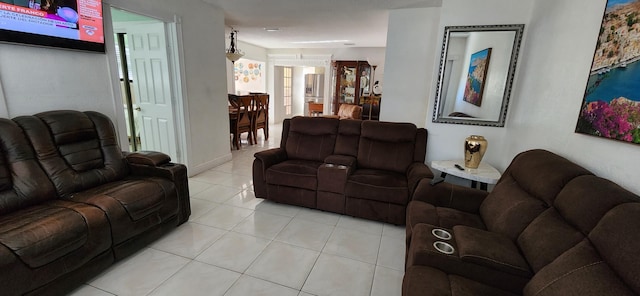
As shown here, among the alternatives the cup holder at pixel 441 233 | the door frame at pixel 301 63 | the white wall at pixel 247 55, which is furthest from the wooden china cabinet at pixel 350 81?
the cup holder at pixel 441 233

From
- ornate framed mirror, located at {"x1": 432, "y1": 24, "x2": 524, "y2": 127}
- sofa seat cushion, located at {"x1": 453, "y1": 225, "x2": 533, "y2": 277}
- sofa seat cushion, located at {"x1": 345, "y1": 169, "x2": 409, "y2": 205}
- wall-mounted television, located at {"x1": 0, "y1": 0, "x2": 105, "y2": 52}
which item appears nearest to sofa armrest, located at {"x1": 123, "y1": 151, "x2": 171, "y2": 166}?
wall-mounted television, located at {"x1": 0, "y1": 0, "x2": 105, "y2": 52}

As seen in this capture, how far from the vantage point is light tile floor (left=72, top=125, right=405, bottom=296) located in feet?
5.63

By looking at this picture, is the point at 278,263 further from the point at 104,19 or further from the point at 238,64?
the point at 238,64

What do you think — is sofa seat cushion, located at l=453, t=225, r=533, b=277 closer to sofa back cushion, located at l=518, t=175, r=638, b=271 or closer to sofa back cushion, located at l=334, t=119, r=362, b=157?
sofa back cushion, located at l=518, t=175, r=638, b=271

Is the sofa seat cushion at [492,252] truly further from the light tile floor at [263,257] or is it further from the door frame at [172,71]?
the door frame at [172,71]

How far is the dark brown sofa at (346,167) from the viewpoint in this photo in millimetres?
2490

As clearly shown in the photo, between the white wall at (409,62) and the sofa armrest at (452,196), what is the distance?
1.85m

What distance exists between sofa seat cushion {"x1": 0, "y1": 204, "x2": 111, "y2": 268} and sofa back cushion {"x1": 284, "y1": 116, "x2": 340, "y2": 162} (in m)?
1.92

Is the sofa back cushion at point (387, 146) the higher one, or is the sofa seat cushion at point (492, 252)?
the sofa back cushion at point (387, 146)

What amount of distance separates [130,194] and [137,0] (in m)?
2.05

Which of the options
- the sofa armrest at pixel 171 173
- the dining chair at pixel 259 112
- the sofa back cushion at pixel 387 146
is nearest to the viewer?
the sofa armrest at pixel 171 173

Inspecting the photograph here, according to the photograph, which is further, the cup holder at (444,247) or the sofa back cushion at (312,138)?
the sofa back cushion at (312,138)

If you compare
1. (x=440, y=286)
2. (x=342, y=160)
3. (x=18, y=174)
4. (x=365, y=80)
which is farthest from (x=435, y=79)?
(x=365, y=80)

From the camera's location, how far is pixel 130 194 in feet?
6.27
